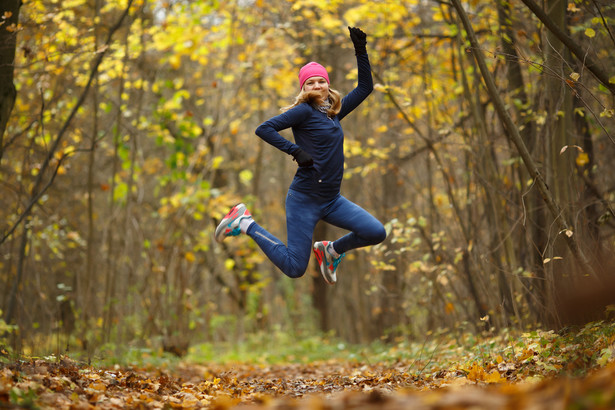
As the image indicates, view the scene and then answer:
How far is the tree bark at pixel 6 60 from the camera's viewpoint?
18.2 feet

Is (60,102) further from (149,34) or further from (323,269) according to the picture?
(323,269)

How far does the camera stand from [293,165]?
1428 cm

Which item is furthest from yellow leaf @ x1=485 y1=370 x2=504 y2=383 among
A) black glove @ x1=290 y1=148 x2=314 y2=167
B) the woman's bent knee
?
black glove @ x1=290 y1=148 x2=314 y2=167

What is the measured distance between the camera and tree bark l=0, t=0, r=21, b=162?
5539 mm

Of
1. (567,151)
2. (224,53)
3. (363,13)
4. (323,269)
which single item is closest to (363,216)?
(323,269)

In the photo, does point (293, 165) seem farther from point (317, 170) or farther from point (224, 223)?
point (317, 170)

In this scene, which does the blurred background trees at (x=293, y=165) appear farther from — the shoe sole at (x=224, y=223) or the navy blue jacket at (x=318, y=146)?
the shoe sole at (x=224, y=223)

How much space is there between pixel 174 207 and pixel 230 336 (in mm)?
5889

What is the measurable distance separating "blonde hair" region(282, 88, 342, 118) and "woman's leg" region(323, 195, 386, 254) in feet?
2.69

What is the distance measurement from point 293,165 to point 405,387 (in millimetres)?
10279

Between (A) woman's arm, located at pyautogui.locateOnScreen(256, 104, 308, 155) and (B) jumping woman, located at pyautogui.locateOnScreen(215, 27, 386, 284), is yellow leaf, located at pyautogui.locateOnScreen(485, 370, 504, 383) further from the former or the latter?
(A) woman's arm, located at pyautogui.locateOnScreen(256, 104, 308, 155)

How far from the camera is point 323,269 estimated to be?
18.0 feet

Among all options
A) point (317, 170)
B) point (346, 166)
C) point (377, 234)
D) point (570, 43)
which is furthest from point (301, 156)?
point (346, 166)

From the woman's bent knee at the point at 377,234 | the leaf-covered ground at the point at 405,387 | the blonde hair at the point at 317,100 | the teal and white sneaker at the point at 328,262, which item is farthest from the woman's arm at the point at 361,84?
the leaf-covered ground at the point at 405,387
